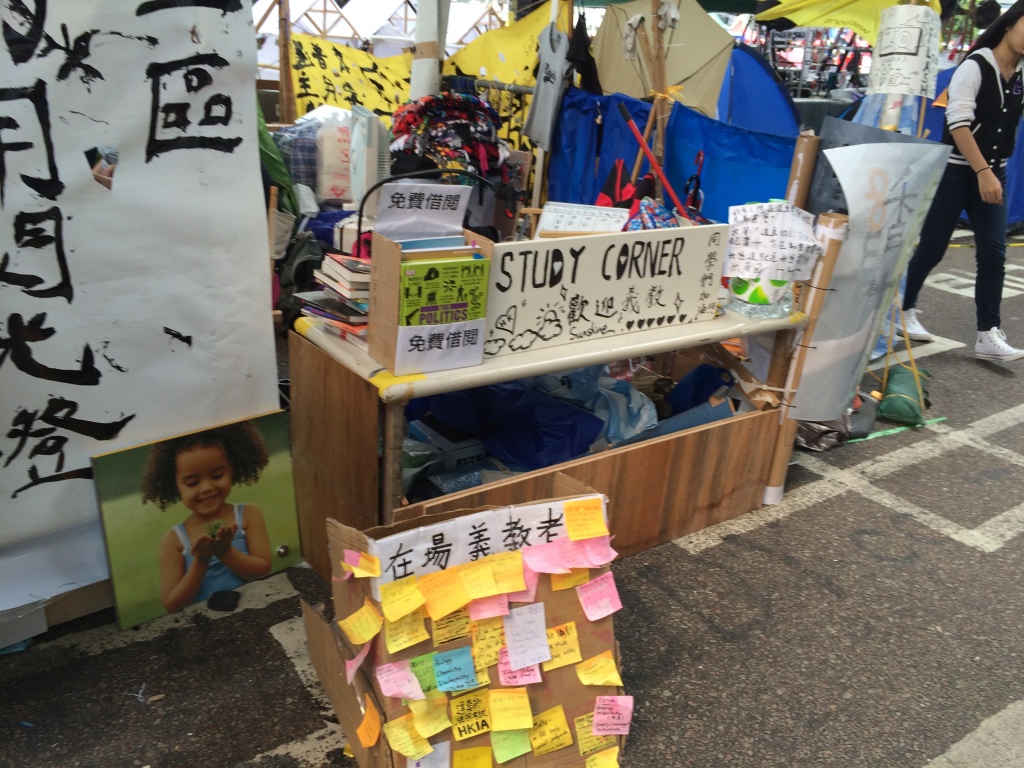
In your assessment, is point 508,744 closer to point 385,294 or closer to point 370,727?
point 370,727

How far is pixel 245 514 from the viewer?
8.50 feet

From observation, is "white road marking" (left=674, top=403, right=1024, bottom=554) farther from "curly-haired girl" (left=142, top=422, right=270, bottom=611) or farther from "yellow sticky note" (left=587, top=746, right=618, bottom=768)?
"curly-haired girl" (left=142, top=422, right=270, bottom=611)

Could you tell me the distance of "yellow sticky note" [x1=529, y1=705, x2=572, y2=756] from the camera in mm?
1876

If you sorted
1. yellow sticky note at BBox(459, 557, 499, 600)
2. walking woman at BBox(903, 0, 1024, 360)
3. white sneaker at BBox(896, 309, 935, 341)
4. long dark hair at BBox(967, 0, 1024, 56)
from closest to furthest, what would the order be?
yellow sticky note at BBox(459, 557, 499, 600) < long dark hair at BBox(967, 0, 1024, 56) < walking woman at BBox(903, 0, 1024, 360) < white sneaker at BBox(896, 309, 935, 341)

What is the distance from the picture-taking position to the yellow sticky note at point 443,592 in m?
1.75

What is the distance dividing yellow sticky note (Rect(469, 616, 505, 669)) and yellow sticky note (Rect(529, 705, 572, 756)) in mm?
213

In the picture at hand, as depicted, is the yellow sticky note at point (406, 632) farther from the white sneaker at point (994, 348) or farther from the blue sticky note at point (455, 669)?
the white sneaker at point (994, 348)

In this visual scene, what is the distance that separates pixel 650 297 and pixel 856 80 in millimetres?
12162

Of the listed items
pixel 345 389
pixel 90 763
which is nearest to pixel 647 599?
pixel 345 389

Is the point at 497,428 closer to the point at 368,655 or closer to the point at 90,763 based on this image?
the point at 368,655

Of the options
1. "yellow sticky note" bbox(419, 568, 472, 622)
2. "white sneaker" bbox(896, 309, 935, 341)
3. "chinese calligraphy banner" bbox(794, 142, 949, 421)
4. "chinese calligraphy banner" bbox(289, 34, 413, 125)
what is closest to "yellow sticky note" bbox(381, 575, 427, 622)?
"yellow sticky note" bbox(419, 568, 472, 622)

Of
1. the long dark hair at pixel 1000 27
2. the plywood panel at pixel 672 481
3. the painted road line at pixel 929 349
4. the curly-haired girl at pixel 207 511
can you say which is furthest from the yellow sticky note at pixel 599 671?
the long dark hair at pixel 1000 27

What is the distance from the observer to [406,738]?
174 cm

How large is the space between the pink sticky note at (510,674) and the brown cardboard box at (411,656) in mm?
19
